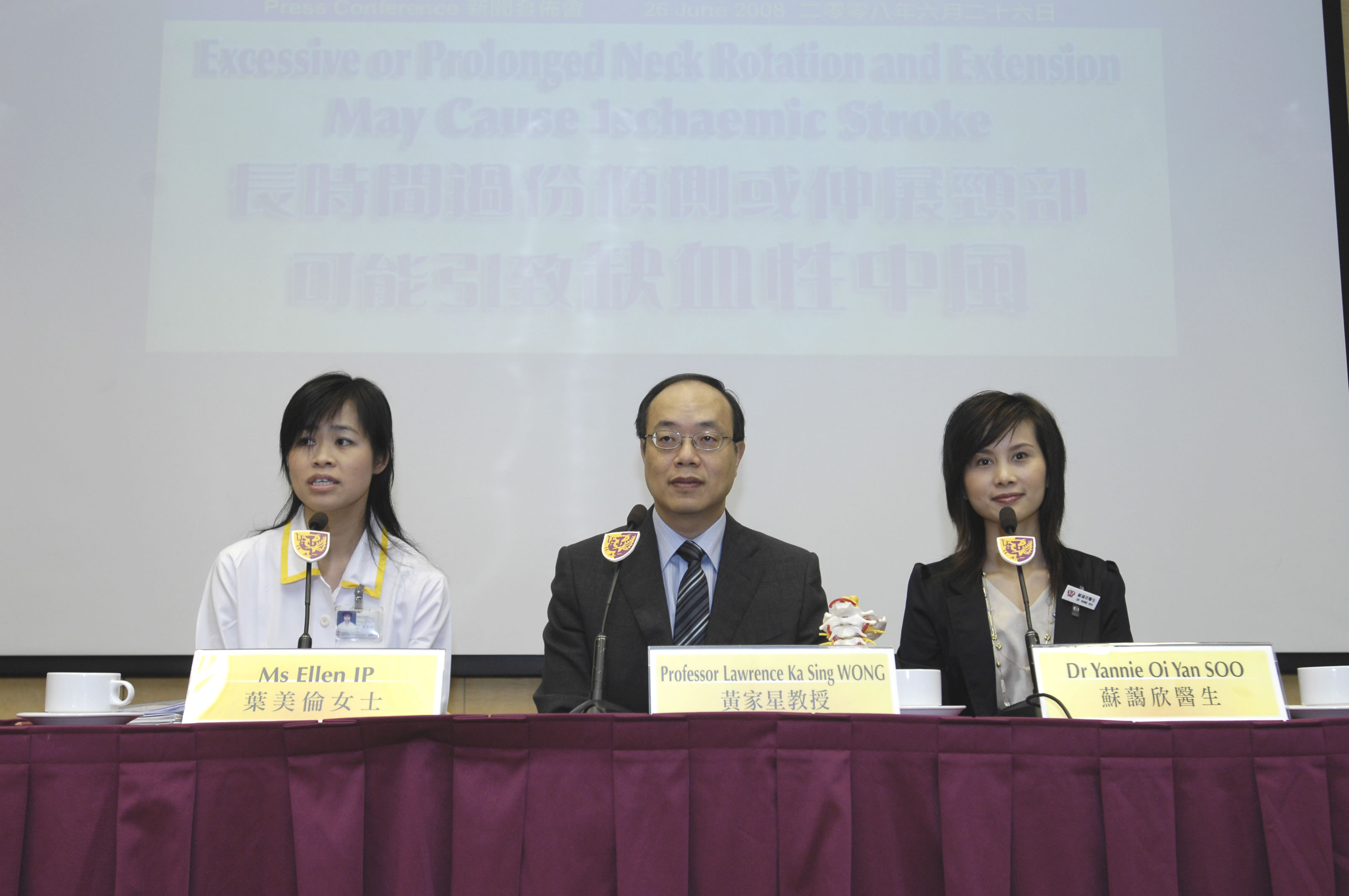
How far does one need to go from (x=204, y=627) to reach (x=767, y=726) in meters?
1.30

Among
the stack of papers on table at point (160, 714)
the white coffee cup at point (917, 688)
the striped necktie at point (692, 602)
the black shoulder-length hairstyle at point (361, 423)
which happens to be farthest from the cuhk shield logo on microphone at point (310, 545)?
the white coffee cup at point (917, 688)

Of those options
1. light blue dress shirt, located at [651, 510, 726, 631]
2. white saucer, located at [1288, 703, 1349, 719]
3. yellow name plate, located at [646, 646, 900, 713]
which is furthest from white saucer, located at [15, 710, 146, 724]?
white saucer, located at [1288, 703, 1349, 719]

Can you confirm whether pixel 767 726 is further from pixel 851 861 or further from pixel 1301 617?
pixel 1301 617

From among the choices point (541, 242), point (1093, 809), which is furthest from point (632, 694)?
point (541, 242)

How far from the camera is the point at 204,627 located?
198cm

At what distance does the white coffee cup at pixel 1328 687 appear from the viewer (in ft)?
4.64

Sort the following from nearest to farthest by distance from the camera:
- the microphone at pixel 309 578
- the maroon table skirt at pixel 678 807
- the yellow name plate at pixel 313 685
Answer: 1. the maroon table skirt at pixel 678 807
2. the yellow name plate at pixel 313 685
3. the microphone at pixel 309 578

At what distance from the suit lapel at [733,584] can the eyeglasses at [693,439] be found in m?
0.17

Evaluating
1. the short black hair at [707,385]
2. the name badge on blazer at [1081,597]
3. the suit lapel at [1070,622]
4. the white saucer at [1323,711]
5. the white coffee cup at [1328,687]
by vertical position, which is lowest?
the white saucer at [1323,711]

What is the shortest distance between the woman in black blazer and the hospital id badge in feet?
3.37

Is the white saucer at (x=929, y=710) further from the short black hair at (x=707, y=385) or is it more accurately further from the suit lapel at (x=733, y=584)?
the short black hair at (x=707, y=385)

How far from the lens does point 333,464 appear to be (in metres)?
2.00

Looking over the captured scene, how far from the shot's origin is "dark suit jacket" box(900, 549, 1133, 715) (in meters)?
1.88

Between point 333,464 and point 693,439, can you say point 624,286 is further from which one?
point 333,464
